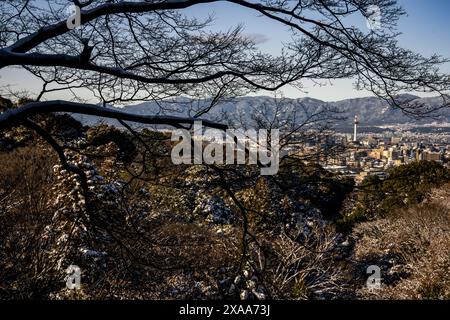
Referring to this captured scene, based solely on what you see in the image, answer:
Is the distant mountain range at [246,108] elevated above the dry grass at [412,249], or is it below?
above

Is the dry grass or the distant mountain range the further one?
the dry grass

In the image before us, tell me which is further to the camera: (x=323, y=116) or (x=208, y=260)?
(x=208, y=260)

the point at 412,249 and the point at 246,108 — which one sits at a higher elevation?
the point at 246,108

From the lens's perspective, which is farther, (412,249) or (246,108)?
(412,249)

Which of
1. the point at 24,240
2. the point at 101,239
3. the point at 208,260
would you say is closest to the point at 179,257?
the point at 208,260

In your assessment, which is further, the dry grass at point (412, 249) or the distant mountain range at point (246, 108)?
the dry grass at point (412, 249)

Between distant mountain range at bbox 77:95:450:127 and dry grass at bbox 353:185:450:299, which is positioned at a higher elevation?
distant mountain range at bbox 77:95:450:127
